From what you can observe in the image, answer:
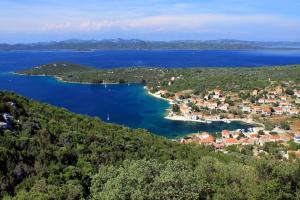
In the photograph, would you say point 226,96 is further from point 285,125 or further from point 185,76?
point 185,76

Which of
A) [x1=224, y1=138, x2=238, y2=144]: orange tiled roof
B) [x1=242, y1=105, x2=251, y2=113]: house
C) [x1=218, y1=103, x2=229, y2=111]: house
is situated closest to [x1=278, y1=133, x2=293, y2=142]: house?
[x1=224, y1=138, x2=238, y2=144]: orange tiled roof

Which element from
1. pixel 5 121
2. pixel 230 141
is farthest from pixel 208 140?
Result: pixel 5 121

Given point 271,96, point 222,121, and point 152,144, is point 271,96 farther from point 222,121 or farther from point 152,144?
point 152,144

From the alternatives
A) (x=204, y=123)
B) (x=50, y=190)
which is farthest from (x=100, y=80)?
(x=50, y=190)

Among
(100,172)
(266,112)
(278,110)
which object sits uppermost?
(100,172)

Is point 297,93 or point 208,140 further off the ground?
point 297,93

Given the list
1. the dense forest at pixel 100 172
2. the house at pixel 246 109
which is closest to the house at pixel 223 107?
the house at pixel 246 109
